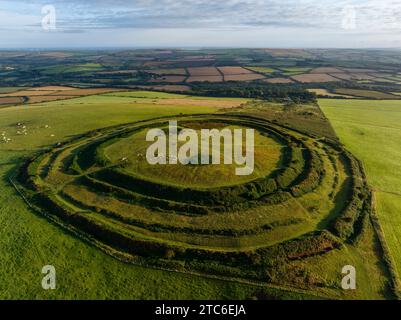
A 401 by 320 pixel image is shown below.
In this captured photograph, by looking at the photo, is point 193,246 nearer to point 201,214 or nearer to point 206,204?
point 201,214

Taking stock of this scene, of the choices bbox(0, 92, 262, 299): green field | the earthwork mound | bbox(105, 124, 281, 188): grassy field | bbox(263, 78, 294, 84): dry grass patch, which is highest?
bbox(263, 78, 294, 84): dry grass patch

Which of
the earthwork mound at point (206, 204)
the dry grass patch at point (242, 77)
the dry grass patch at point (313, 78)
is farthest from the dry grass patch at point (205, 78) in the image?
the earthwork mound at point (206, 204)

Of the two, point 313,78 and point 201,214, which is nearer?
point 201,214

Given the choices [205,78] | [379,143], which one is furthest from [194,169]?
[205,78]

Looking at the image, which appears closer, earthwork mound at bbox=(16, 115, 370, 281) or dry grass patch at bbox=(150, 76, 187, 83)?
earthwork mound at bbox=(16, 115, 370, 281)

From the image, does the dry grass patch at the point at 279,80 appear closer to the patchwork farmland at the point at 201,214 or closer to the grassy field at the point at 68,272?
the patchwork farmland at the point at 201,214

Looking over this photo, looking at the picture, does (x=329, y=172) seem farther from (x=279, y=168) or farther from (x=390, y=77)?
(x=390, y=77)

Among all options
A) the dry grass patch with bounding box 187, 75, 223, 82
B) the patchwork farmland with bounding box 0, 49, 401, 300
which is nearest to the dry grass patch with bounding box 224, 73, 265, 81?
the dry grass patch with bounding box 187, 75, 223, 82

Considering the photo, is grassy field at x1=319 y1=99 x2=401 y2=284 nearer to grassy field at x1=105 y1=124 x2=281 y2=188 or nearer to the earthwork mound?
the earthwork mound

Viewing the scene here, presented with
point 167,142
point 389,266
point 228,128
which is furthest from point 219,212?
point 228,128
